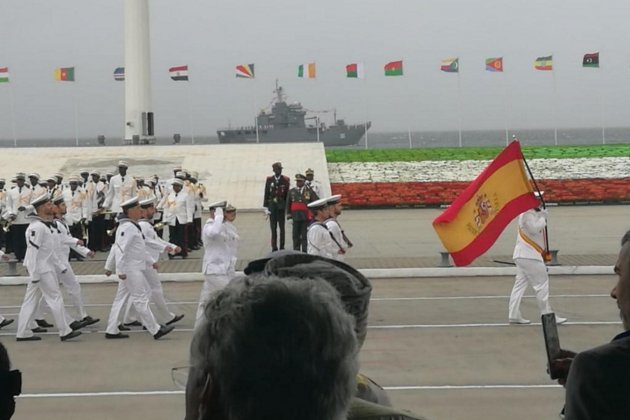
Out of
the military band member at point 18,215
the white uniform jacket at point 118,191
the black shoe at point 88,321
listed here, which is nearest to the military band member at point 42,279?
the black shoe at point 88,321

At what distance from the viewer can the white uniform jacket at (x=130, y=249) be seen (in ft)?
36.7

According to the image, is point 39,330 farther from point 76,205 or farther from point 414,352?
point 76,205

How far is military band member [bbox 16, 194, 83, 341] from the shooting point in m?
11.0

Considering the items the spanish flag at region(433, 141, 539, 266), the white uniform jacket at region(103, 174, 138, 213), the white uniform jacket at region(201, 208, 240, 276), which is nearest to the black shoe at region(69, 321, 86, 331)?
the white uniform jacket at region(201, 208, 240, 276)

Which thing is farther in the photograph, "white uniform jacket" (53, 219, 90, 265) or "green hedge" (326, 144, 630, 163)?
"green hedge" (326, 144, 630, 163)

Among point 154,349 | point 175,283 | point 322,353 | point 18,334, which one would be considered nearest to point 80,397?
point 154,349

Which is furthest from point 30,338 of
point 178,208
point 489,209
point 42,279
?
point 178,208

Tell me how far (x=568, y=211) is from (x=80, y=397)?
2250 cm

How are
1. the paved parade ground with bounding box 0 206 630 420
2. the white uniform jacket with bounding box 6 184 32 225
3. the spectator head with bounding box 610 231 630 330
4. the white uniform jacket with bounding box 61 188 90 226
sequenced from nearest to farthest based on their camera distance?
the spectator head with bounding box 610 231 630 330, the paved parade ground with bounding box 0 206 630 420, the white uniform jacket with bounding box 6 184 32 225, the white uniform jacket with bounding box 61 188 90 226

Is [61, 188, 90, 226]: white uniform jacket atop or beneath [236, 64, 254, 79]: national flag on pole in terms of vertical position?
beneath

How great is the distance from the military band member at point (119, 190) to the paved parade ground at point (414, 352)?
9.65 ft

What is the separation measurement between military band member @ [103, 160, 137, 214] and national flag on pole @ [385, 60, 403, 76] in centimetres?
2702

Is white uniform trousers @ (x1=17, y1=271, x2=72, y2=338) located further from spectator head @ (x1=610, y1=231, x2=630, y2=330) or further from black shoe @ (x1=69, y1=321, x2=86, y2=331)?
spectator head @ (x1=610, y1=231, x2=630, y2=330)

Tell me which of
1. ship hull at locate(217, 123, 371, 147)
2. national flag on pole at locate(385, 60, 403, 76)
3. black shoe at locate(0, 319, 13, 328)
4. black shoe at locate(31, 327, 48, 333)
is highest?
national flag on pole at locate(385, 60, 403, 76)
